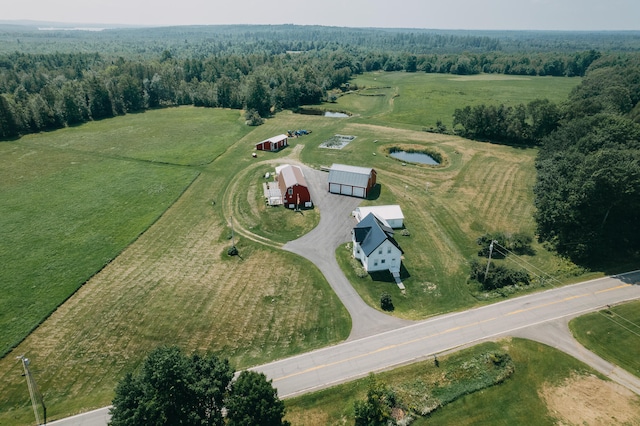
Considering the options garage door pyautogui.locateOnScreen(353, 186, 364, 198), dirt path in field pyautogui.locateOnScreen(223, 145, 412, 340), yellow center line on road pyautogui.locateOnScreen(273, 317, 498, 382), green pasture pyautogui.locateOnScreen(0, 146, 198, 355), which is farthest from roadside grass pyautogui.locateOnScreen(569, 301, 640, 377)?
green pasture pyautogui.locateOnScreen(0, 146, 198, 355)

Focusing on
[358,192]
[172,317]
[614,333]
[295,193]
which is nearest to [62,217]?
[172,317]

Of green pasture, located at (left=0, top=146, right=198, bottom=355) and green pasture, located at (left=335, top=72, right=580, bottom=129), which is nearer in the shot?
green pasture, located at (left=0, top=146, right=198, bottom=355)

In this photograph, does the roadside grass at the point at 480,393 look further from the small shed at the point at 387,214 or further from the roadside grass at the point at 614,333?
the small shed at the point at 387,214

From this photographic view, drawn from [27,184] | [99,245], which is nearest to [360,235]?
[99,245]

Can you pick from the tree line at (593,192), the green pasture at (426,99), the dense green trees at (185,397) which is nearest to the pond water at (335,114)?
the green pasture at (426,99)

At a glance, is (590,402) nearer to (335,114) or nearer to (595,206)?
(595,206)

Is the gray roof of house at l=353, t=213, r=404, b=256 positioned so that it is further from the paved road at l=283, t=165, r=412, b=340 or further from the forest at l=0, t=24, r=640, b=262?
the forest at l=0, t=24, r=640, b=262
